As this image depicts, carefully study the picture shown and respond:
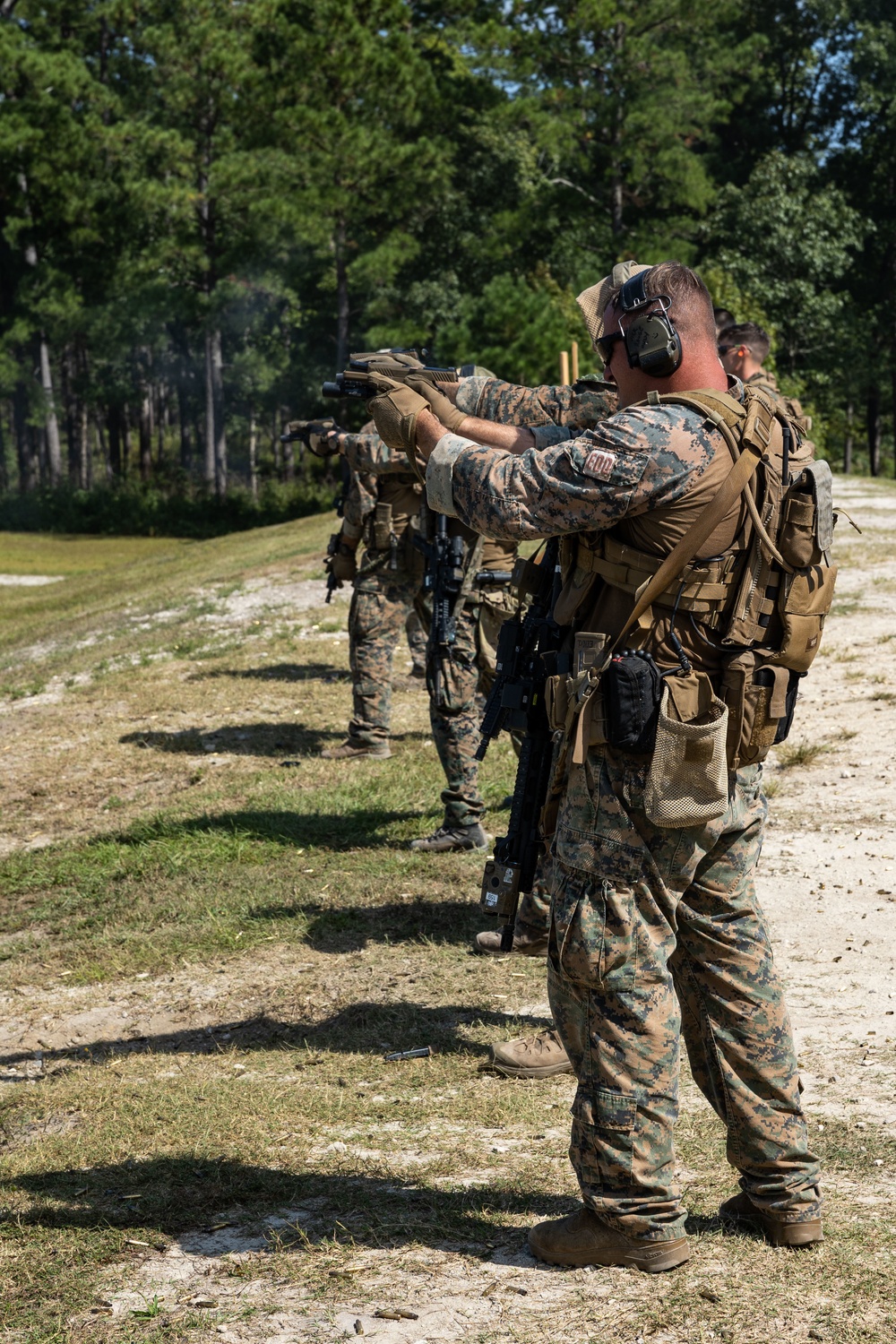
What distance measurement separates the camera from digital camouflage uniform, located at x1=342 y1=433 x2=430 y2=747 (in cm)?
828

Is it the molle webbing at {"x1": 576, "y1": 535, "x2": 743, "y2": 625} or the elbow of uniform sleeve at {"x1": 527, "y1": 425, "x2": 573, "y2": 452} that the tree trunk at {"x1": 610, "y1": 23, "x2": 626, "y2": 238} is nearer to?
the elbow of uniform sleeve at {"x1": 527, "y1": 425, "x2": 573, "y2": 452}

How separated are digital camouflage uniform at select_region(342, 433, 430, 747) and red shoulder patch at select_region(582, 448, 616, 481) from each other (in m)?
5.25

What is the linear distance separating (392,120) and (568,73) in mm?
5388

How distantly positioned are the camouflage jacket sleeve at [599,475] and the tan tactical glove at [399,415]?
327mm

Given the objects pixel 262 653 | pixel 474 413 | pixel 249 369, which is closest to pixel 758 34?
pixel 249 369

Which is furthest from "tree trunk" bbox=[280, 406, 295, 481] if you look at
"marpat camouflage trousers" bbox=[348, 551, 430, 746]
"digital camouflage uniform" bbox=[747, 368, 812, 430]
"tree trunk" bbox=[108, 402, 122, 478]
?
"digital camouflage uniform" bbox=[747, 368, 812, 430]

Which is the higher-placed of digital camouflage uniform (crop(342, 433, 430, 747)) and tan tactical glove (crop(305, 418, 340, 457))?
tan tactical glove (crop(305, 418, 340, 457))

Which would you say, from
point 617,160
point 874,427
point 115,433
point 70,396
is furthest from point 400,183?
point 115,433

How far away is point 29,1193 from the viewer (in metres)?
3.69

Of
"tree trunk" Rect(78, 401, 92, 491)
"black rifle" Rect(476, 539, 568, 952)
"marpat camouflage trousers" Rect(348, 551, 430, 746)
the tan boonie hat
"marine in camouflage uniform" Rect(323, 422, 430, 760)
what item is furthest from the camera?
"tree trunk" Rect(78, 401, 92, 491)

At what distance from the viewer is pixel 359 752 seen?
339 inches

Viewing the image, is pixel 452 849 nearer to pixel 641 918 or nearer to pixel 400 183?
pixel 641 918

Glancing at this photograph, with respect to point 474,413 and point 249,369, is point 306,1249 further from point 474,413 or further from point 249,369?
point 249,369

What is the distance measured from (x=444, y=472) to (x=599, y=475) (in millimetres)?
393
